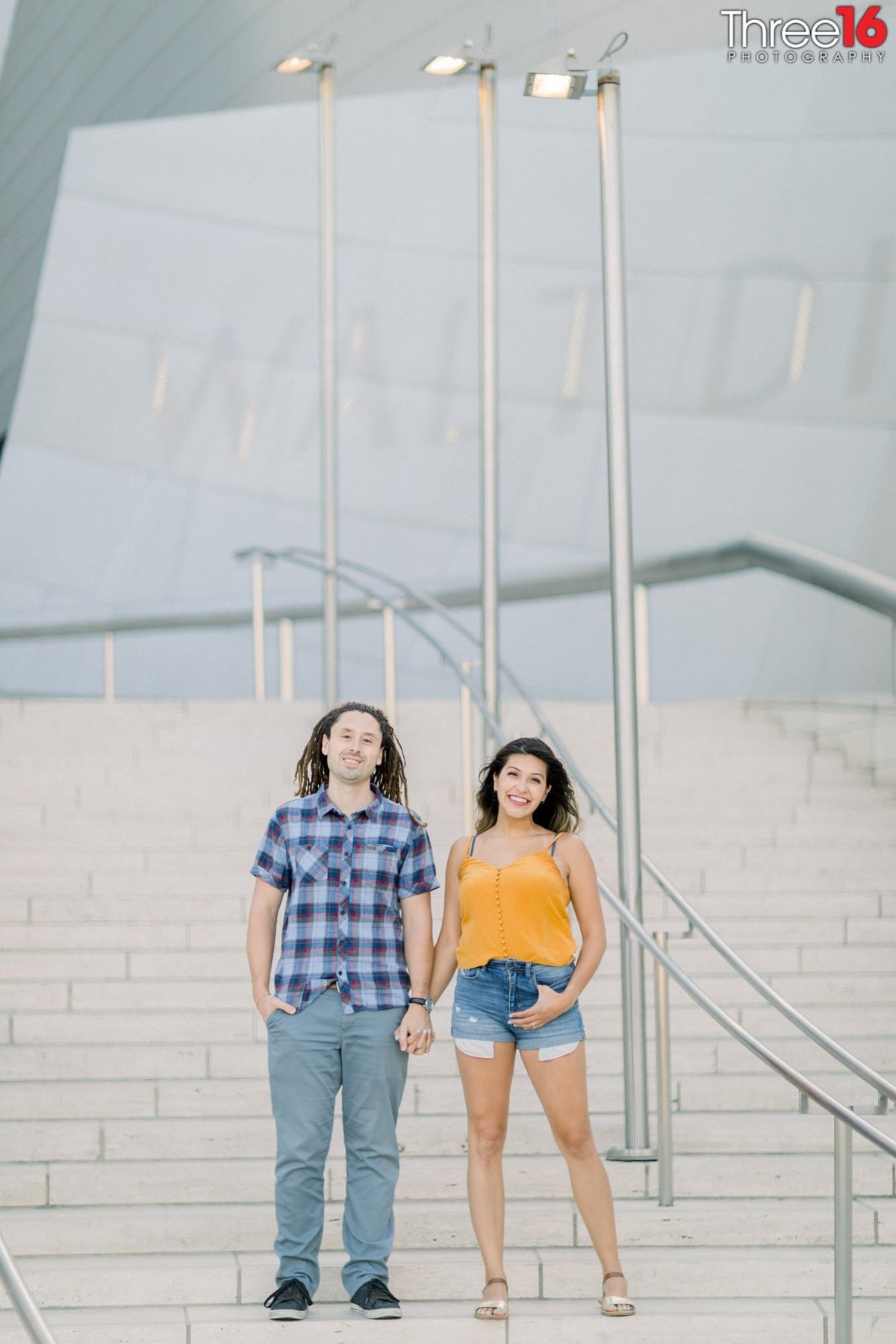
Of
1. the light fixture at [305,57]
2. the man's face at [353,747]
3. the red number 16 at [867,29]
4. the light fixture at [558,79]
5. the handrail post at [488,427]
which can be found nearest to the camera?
the man's face at [353,747]

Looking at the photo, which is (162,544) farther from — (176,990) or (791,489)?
(176,990)

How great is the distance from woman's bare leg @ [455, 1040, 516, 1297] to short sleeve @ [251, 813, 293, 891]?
59 cm

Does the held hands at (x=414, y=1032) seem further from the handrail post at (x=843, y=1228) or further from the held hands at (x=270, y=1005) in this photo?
the handrail post at (x=843, y=1228)

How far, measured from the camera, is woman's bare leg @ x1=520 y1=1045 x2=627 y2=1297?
4.00 meters

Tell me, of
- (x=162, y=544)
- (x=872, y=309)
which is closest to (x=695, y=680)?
(x=872, y=309)

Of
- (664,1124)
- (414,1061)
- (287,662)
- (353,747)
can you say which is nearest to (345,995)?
(353,747)

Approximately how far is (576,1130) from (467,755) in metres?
3.69

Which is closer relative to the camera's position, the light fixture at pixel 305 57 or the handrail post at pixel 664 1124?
the handrail post at pixel 664 1124

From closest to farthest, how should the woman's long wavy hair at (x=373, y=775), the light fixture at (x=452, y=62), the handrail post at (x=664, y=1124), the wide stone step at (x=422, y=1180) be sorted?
the woman's long wavy hair at (x=373, y=775) → the handrail post at (x=664, y=1124) → the wide stone step at (x=422, y=1180) → the light fixture at (x=452, y=62)

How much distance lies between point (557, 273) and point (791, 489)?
2.54 meters

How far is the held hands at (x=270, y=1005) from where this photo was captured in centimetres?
407

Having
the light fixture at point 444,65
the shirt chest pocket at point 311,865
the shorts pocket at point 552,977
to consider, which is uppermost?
the light fixture at point 444,65

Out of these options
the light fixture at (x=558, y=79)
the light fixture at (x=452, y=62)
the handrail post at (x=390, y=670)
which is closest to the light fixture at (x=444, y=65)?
the light fixture at (x=452, y=62)

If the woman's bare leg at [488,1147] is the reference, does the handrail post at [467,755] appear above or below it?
above
